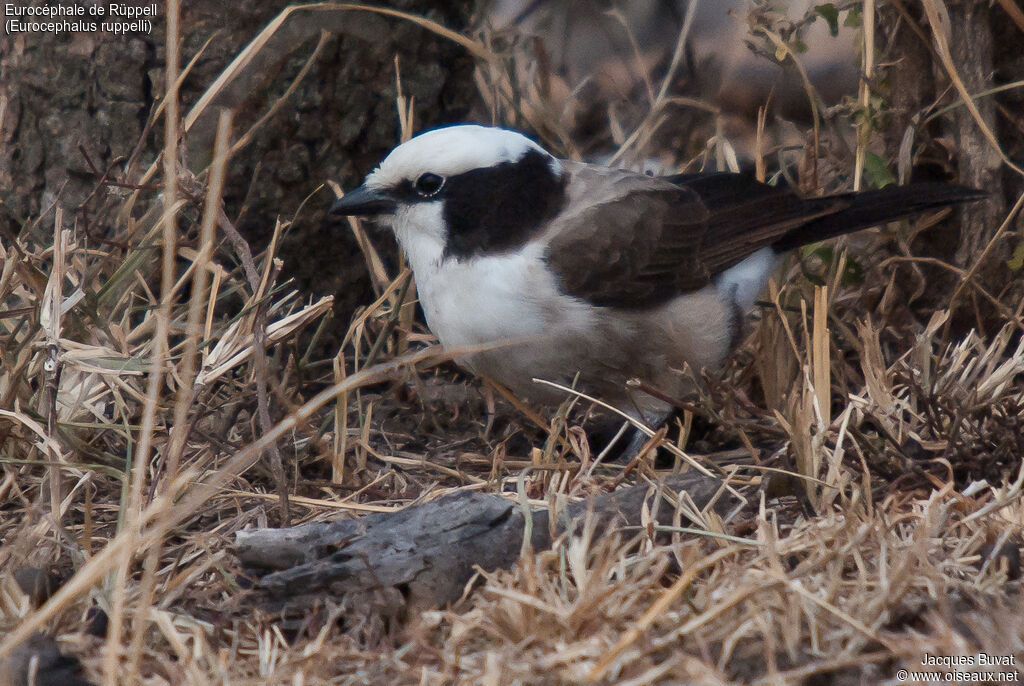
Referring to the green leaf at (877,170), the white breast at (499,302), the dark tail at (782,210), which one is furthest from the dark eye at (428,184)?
the green leaf at (877,170)

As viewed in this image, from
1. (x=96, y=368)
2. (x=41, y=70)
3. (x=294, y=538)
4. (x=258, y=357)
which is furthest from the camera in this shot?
(x=41, y=70)

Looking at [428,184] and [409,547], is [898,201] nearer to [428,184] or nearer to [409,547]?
[428,184]

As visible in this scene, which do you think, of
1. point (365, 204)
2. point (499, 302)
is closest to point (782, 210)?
point (499, 302)

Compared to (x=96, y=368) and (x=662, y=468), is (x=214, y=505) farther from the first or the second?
(x=662, y=468)

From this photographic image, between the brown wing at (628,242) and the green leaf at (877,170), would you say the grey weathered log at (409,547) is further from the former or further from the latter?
the green leaf at (877,170)

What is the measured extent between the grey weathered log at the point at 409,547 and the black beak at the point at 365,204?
1.30m

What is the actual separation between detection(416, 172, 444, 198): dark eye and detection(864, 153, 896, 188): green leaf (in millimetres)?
1561

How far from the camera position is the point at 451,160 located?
144 inches

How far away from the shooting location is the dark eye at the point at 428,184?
3.69 m

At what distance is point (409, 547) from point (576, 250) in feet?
4.78

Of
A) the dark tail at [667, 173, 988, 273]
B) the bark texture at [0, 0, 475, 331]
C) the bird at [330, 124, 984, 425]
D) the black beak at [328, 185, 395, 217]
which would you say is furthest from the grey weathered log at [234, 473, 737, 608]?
the bark texture at [0, 0, 475, 331]

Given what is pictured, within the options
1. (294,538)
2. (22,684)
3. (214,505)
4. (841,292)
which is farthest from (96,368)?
(841,292)

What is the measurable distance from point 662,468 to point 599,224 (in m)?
0.87

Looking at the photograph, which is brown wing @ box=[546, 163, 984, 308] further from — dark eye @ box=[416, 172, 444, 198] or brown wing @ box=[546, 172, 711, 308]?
dark eye @ box=[416, 172, 444, 198]
